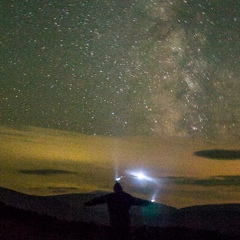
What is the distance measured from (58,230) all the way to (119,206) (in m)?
1.42

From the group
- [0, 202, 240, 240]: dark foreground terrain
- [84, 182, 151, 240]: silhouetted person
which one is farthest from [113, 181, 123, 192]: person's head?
[0, 202, 240, 240]: dark foreground terrain

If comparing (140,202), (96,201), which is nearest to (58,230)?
(96,201)

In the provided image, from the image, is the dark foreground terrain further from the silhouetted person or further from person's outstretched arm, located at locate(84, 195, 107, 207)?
person's outstretched arm, located at locate(84, 195, 107, 207)

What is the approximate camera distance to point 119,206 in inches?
266

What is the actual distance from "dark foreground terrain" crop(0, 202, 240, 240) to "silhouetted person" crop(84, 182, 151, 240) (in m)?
0.30

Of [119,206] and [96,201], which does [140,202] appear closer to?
[119,206]

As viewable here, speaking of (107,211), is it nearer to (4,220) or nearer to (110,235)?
(110,235)

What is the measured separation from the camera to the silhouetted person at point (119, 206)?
668 cm

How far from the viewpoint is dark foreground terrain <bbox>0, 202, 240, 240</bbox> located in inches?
286

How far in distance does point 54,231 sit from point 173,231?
1788 mm

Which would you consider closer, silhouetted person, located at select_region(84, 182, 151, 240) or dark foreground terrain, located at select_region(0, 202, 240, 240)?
silhouetted person, located at select_region(84, 182, 151, 240)

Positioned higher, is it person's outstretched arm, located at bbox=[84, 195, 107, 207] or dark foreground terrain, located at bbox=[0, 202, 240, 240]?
person's outstretched arm, located at bbox=[84, 195, 107, 207]

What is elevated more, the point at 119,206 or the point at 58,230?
the point at 119,206

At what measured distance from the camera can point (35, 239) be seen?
7297 millimetres
